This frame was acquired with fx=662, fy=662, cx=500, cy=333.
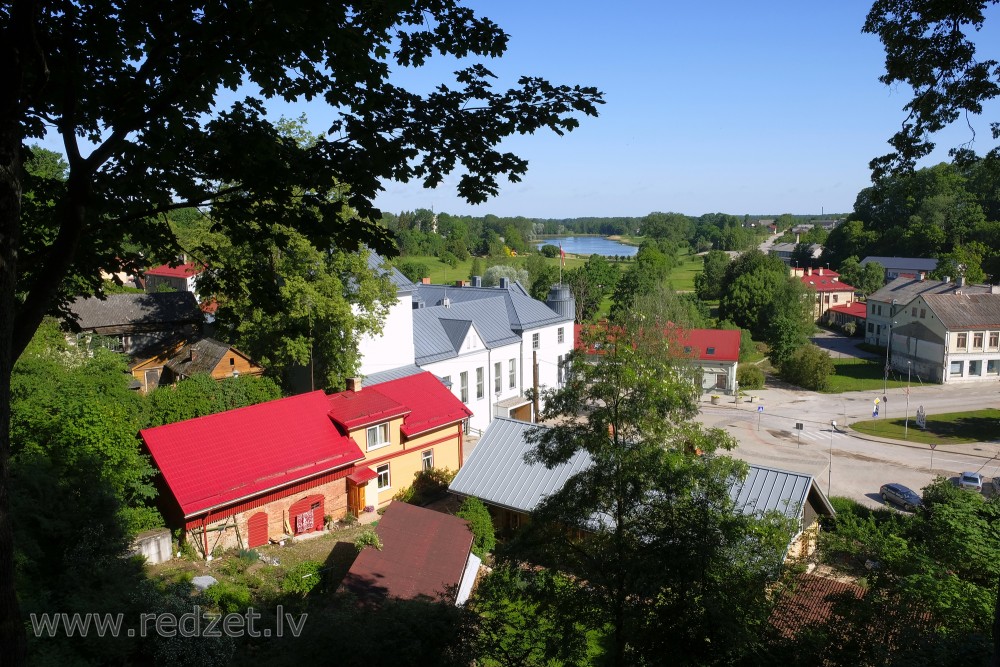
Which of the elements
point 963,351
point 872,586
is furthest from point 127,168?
point 963,351

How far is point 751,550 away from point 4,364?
317 inches

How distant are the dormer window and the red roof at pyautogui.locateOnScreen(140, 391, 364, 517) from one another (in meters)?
1.13

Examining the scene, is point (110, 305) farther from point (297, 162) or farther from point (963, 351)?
point (963, 351)

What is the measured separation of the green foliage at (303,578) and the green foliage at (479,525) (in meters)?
4.20

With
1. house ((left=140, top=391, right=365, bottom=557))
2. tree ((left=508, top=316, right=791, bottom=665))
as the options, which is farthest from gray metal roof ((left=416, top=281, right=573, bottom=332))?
tree ((left=508, top=316, right=791, bottom=665))

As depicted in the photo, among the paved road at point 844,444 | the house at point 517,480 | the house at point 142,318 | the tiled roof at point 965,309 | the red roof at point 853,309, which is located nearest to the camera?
the house at point 517,480

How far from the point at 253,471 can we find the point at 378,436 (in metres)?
5.23

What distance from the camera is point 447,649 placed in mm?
7152

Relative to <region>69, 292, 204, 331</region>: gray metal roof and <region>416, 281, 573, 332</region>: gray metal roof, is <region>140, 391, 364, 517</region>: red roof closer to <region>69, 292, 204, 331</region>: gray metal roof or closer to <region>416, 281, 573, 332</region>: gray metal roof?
<region>69, 292, 204, 331</region>: gray metal roof

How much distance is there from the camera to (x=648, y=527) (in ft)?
27.9

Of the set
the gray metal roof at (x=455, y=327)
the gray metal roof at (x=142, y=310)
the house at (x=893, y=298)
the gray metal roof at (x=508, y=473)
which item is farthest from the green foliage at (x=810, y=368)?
the gray metal roof at (x=142, y=310)

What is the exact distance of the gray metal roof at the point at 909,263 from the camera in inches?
3423

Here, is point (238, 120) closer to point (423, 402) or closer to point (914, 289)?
point (423, 402)

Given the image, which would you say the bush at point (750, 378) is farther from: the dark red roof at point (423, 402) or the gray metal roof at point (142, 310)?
the gray metal roof at point (142, 310)
